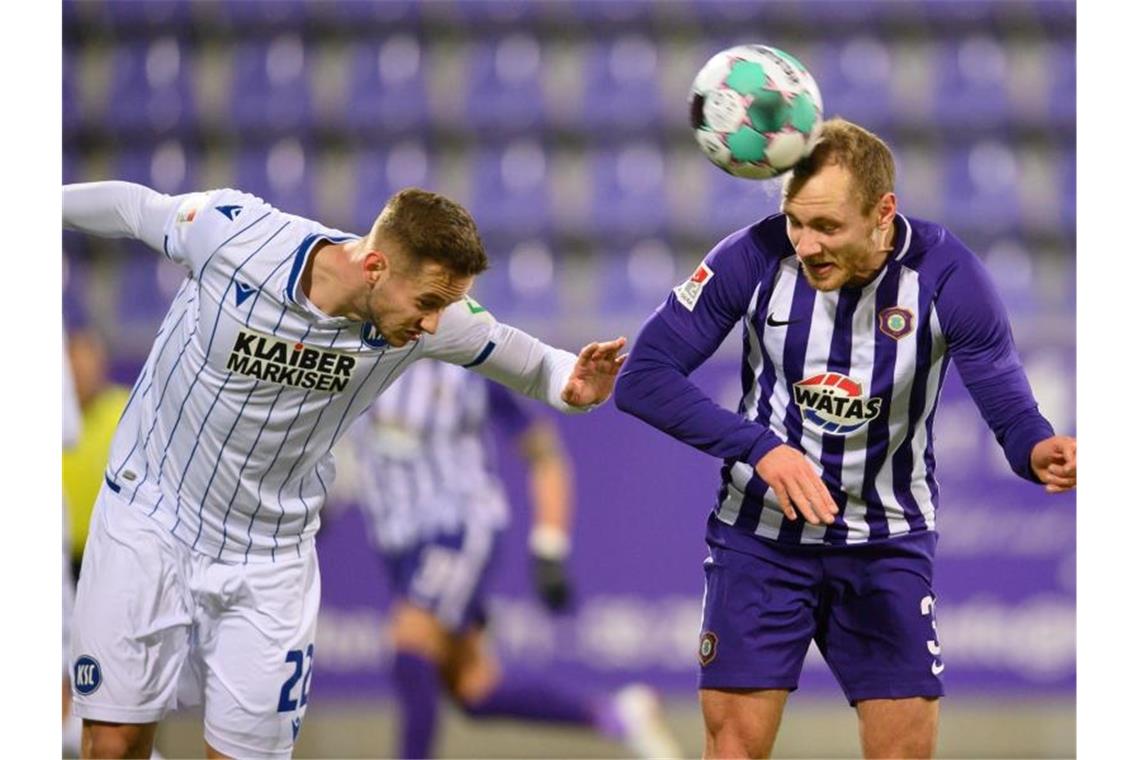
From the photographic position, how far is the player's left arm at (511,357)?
10.4 ft

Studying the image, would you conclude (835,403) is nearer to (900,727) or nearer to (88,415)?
(900,727)

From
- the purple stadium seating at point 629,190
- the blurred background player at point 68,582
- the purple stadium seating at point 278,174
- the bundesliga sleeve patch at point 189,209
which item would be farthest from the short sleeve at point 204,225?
the purple stadium seating at point 629,190

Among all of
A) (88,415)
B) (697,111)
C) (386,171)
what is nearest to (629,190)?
(386,171)

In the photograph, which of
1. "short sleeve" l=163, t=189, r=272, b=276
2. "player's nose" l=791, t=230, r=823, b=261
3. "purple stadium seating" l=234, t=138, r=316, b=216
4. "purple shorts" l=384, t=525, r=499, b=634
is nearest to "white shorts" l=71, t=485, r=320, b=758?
"short sleeve" l=163, t=189, r=272, b=276

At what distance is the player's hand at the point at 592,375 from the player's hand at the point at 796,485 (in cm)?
40

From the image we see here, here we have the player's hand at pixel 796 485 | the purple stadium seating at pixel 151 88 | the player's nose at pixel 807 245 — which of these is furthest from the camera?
the purple stadium seating at pixel 151 88

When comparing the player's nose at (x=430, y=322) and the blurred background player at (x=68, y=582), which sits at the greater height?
the player's nose at (x=430, y=322)

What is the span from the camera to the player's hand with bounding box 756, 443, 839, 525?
284cm

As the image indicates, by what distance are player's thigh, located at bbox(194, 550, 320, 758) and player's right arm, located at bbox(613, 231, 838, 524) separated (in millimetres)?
823

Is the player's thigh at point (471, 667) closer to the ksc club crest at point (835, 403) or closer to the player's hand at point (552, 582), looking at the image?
the player's hand at point (552, 582)

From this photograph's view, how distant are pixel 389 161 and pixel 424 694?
2.22 metres

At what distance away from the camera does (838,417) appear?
10.1ft

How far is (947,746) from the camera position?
5723 mm

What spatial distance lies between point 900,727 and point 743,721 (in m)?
0.30
